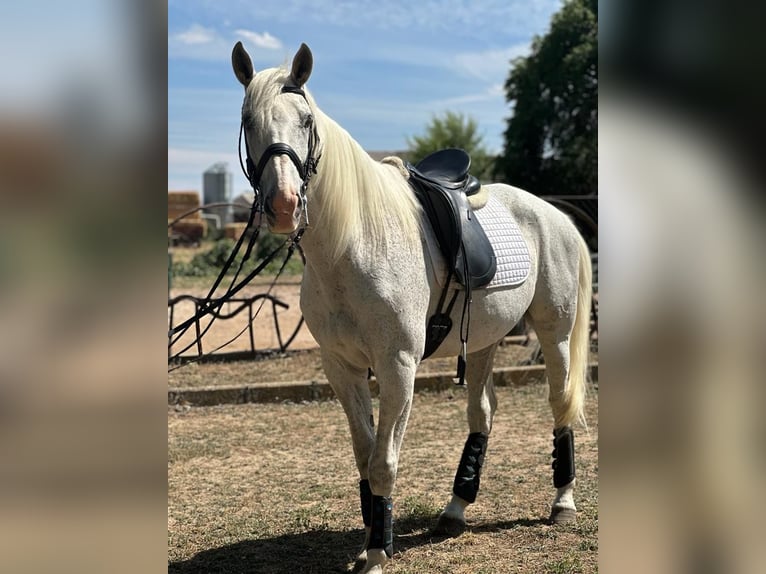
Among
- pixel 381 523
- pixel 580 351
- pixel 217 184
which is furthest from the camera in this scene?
pixel 217 184

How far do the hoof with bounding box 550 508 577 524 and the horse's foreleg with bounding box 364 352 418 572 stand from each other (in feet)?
3.87

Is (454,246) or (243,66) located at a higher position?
(243,66)

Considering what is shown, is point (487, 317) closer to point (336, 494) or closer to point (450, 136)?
point (336, 494)

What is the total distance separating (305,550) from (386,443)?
1.00 meters

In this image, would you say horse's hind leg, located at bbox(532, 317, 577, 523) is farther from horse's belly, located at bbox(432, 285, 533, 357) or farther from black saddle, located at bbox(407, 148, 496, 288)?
black saddle, located at bbox(407, 148, 496, 288)

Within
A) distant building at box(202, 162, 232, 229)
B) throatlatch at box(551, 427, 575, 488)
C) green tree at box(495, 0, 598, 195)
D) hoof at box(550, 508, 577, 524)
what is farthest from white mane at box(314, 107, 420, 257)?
distant building at box(202, 162, 232, 229)

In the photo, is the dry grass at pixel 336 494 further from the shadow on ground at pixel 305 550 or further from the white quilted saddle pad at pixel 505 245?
the white quilted saddle pad at pixel 505 245

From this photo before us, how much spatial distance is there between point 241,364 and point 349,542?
4.69 metres

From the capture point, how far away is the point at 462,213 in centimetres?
311

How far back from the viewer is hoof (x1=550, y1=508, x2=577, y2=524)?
3506mm

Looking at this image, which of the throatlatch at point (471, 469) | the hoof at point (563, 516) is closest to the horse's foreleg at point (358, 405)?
the throatlatch at point (471, 469)

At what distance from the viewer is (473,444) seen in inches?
141

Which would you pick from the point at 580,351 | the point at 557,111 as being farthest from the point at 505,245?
the point at 557,111
